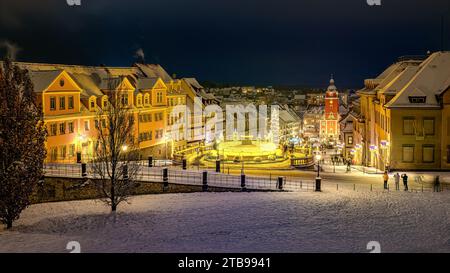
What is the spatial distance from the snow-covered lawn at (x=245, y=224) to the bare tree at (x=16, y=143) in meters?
1.57

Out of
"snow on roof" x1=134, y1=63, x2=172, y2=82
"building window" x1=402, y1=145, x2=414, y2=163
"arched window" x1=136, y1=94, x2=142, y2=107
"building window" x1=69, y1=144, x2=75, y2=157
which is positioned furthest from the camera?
"snow on roof" x1=134, y1=63, x2=172, y2=82

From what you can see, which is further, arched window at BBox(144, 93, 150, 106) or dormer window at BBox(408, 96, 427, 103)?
arched window at BBox(144, 93, 150, 106)

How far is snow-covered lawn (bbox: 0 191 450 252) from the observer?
2159 cm

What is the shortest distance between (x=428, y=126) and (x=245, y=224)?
90.4ft

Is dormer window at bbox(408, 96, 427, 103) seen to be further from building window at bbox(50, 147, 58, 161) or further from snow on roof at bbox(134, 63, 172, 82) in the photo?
snow on roof at bbox(134, 63, 172, 82)

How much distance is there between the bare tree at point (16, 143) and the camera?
25.7 metres

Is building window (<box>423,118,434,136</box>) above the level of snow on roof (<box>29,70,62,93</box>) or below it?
below

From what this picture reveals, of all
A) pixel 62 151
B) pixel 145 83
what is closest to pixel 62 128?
pixel 62 151

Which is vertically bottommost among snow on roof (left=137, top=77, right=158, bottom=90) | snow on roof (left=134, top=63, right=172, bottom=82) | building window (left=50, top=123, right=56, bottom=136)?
building window (left=50, top=123, right=56, bottom=136)

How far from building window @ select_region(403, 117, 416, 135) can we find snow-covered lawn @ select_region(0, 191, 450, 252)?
49.3 feet

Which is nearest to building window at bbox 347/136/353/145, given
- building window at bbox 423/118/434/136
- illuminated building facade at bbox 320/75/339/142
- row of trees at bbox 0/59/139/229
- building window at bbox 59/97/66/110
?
building window at bbox 423/118/434/136

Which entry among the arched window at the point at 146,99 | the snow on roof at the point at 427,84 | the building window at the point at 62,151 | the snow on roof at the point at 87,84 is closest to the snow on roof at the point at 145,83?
the arched window at the point at 146,99

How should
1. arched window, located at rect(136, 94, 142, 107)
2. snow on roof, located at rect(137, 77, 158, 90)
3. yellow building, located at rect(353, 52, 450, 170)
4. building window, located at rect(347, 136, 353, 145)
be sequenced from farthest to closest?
building window, located at rect(347, 136, 353, 145) → snow on roof, located at rect(137, 77, 158, 90) → arched window, located at rect(136, 94, 142, 107) → yellow building, located at rect(353, 52, 450, 170)

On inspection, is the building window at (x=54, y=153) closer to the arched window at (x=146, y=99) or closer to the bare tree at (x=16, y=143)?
the arched window at (x=146, y=99)
